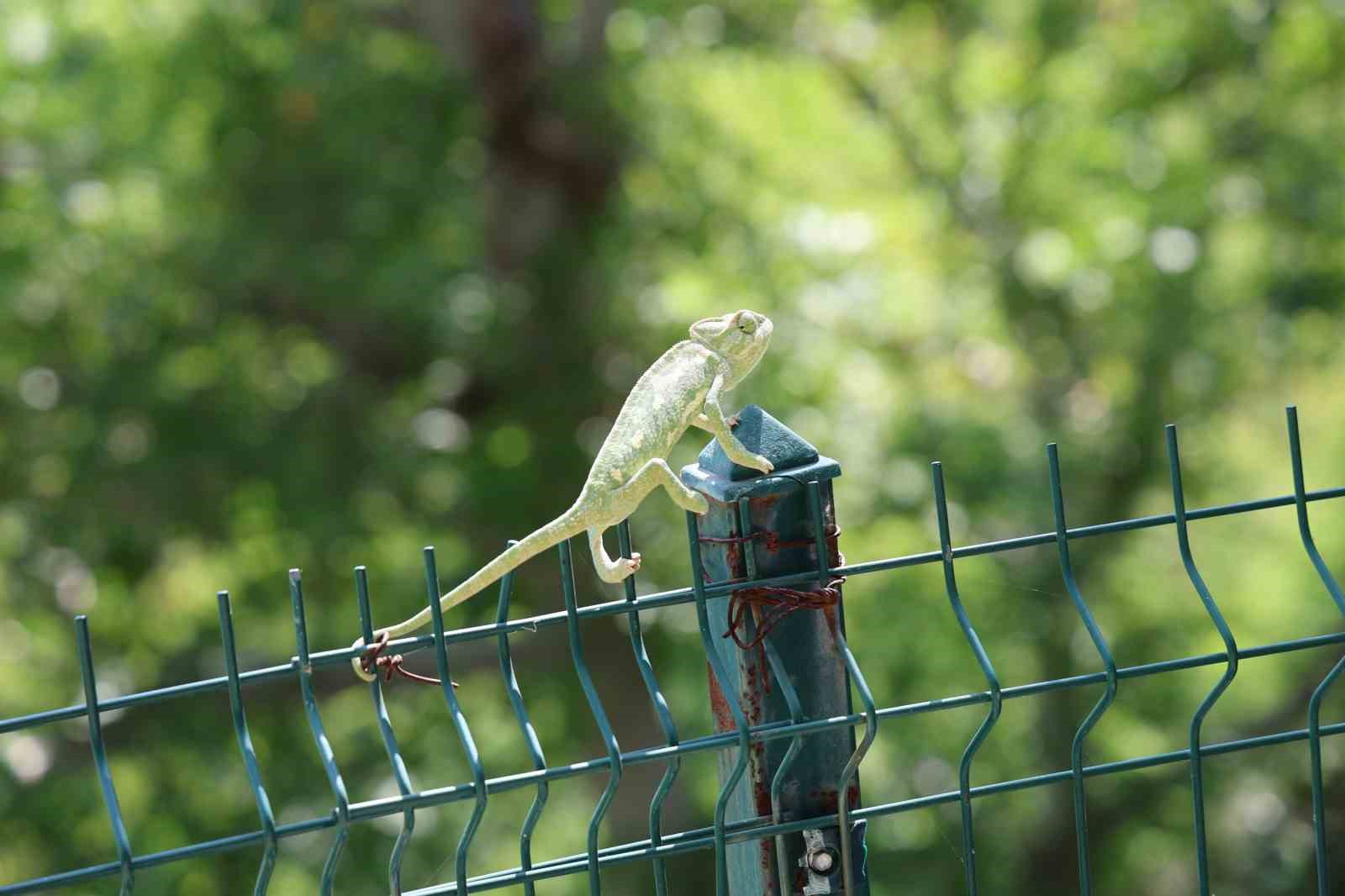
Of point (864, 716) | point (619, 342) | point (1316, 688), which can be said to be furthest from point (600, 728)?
point (619, 342)

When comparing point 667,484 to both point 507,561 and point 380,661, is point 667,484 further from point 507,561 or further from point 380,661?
point 380,661

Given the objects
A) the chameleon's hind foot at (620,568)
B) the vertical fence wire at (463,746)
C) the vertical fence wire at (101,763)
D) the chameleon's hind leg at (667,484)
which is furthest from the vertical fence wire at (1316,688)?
the vertical fence wire at (101,763)

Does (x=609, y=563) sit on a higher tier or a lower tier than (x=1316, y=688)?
higher

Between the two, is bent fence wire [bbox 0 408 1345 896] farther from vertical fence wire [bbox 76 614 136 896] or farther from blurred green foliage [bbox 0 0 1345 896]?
blurred green foliage [bbox 0 0 1345 896]

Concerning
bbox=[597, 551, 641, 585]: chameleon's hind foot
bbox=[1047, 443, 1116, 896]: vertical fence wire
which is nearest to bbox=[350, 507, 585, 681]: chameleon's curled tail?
bbox=[597, 551, 641, 585]: chameleon's hind foot

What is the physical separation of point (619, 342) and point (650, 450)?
7890mm

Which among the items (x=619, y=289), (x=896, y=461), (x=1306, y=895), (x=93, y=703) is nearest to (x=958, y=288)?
(x=896, y=461)

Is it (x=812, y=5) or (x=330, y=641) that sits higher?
(x=812, y=5)

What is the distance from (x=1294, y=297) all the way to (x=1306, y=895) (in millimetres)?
4249

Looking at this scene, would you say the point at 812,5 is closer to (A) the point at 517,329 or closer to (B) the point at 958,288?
(B) the point at 958,288

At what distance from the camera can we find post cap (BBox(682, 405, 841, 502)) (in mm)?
2398

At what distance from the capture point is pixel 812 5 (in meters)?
11.2

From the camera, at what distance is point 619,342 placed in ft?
34.0

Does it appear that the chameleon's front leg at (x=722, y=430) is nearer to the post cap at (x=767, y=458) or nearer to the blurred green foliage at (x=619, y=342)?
the post cap at (x=767, y=458)
